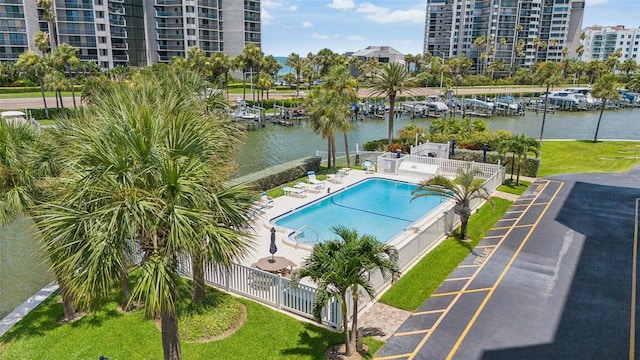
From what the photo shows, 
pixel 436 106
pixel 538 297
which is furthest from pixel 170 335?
pixel 436 106

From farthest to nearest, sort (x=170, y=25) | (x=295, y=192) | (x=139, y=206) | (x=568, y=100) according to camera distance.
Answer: (x=170, y=25) < (x=568, y=100) < (x=295, y=192) < (x=139, y=206)

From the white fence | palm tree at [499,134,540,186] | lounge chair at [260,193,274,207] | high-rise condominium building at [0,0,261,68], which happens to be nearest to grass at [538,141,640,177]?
palm tree at [499,134,540,186]

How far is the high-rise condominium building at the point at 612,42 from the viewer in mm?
175375

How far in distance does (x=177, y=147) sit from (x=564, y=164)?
32812mm

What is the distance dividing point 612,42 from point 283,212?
201550 millimetres

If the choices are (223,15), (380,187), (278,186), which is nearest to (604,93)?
(380,187)

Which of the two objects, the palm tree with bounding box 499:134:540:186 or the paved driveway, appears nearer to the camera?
the paved driveway

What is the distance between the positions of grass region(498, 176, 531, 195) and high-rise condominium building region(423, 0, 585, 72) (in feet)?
339

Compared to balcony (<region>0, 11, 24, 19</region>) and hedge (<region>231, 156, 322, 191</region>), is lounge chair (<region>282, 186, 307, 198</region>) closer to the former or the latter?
hedge (<region>231, 156, 322, 191</region>)

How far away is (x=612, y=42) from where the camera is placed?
17825 centimetres

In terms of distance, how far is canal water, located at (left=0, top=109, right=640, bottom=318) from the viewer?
16.9 meters

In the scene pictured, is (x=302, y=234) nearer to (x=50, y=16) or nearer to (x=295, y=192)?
(x=295, y=192)

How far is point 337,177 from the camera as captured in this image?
92.8 ft

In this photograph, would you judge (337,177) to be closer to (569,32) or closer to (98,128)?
(98,128)
